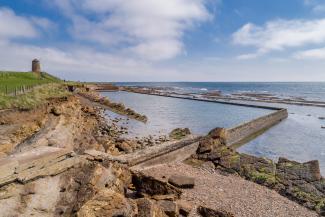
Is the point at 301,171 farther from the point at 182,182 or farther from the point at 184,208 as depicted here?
the point at 184,208

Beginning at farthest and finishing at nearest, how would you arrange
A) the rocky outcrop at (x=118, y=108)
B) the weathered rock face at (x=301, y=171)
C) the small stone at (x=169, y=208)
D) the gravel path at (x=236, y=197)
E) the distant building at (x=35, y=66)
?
the distant building at (x=35, y=66), the rocky outcrop at (x=118, y=108), the weathered rock face at (x=301, y=171), the gravel path at (x=236, y=197), the small stone at (x=169, y=208)

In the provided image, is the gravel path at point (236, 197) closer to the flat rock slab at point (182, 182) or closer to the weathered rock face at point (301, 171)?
the flat rock slab at point (182, 182)

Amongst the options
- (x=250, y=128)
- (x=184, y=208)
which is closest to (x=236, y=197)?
(x=184, y=208)

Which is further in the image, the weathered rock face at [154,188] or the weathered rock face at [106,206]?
the weathered rock face at [154,188]

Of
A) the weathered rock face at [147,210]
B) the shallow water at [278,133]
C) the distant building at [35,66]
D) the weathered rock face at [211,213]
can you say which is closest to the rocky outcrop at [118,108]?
the shallow water at [278,133]

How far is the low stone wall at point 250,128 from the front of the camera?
1014 inches

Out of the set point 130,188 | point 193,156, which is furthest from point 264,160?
point 130,188

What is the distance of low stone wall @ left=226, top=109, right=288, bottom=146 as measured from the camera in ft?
84.5

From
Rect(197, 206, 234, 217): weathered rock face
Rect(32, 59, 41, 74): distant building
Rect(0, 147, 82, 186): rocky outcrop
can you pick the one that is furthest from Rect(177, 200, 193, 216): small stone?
Rect(32, 59, 41, 74): distant building

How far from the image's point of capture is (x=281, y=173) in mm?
15922

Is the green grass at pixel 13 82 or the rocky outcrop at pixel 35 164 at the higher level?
the green grass at pixel 13 82

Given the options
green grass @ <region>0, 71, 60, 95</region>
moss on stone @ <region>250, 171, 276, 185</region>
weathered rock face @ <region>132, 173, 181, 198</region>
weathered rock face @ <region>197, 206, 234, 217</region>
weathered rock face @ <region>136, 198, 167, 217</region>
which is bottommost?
moss on stone @ <region>250, 171, 276, 185</region>

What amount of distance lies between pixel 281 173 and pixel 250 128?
14848mm

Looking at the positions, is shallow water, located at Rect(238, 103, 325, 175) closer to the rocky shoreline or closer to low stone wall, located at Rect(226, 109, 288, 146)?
low stone wall, located at Rect(226, 109, 288, 146)
